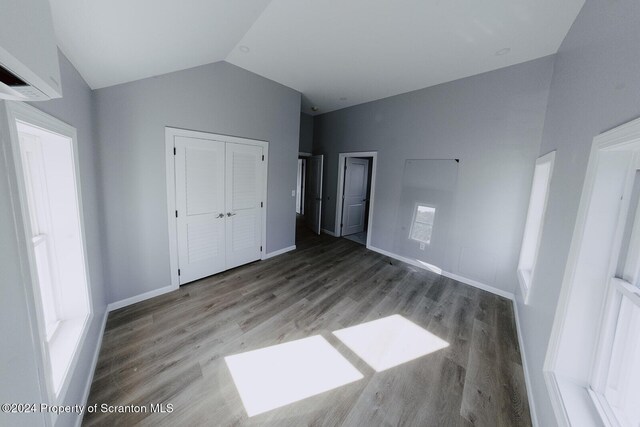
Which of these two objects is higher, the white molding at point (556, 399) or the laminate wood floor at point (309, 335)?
the white molding at point (556, 399)

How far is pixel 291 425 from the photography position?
1.32 m

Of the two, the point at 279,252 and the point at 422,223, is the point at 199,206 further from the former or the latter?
the point at 422,223

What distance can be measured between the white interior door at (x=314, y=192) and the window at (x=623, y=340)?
14.4 feet

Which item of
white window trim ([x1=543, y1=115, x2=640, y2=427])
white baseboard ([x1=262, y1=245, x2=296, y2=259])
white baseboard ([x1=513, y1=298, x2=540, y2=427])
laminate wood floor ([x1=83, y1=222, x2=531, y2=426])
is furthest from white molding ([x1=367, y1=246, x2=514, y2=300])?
white window trim ([x1=543, y1=115, x2=640, y2=427])

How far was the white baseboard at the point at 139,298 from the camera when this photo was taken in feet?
7.56

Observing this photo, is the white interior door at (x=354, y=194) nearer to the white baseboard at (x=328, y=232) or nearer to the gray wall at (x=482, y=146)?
the white baseboard at (x=328, y=232)

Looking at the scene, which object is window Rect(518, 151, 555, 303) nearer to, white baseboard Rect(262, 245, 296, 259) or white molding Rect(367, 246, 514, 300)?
white molding Rect(367, 246, 514, 300)

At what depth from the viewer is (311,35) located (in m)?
2.21

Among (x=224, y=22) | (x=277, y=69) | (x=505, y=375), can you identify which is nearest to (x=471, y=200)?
(x=505, y=375)

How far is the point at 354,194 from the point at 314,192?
3.18ft

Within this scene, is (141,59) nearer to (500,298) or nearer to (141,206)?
(141,206)

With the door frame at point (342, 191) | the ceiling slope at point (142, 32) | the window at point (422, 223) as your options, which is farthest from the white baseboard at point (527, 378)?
the ceiling slope at point (142, 32)

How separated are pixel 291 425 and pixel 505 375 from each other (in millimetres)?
1657

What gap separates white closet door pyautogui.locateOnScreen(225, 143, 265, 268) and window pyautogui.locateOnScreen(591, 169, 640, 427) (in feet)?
11.1
